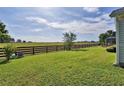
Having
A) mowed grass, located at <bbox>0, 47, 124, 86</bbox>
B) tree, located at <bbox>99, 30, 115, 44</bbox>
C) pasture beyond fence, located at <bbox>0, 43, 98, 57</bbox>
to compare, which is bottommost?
mowed grass, located at <bbox>0, 47, 124, 86</bbox>

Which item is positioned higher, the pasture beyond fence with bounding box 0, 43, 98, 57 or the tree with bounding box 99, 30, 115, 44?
the tree with bounding box 99, 30, 115, 44

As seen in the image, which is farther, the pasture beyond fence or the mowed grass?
the pasture beyond fence

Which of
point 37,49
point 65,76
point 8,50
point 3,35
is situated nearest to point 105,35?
point 37,49

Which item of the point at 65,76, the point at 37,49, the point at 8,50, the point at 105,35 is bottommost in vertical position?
the point at 65,76

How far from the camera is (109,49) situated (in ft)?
46.6

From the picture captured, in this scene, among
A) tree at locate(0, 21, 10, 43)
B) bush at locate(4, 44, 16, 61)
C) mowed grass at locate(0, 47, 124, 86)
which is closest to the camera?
mowed grass at locate(0, 47, 124, 86)

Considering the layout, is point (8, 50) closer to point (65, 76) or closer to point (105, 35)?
point (105, 35)

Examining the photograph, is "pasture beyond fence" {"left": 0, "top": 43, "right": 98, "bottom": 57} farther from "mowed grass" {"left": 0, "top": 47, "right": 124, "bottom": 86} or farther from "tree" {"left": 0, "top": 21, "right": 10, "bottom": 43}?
"mowed grass" {"left": 0, "top": 47, "right": 124, "bottom": 86}

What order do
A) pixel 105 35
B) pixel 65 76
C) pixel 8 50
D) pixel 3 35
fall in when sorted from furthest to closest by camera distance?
pixel 3 35
pixel 105 35
pixel 8 50
pixel 65 76

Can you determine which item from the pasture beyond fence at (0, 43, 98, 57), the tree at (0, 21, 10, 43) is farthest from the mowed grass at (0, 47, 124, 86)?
the tree at (0, 21, 10, 43)

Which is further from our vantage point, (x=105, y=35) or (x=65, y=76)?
(x=105, y=35)

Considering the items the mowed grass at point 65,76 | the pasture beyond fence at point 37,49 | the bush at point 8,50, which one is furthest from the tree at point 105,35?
the bush at point 8,50

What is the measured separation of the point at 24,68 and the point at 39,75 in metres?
1.55
